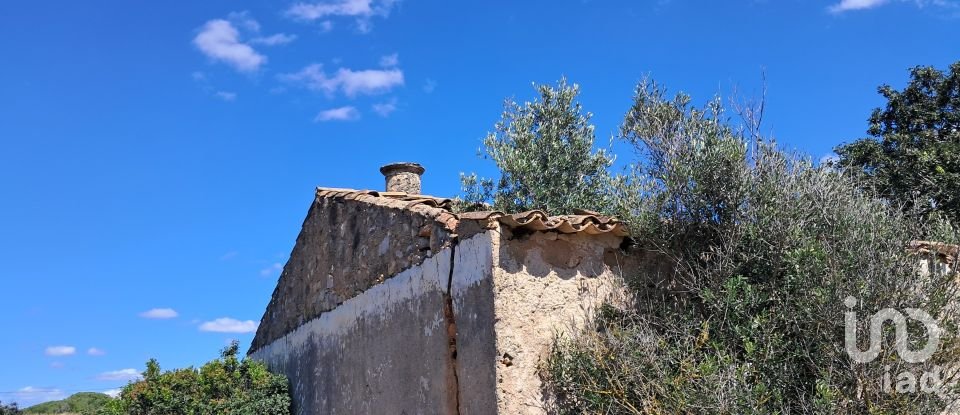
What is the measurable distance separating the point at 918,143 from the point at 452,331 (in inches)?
541

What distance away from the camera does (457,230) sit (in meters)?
7.08

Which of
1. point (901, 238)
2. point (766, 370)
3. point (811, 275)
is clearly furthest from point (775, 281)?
point (901, 238)

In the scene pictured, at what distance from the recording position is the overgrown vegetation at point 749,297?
19.2 ft

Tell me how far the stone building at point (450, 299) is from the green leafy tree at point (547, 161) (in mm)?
2533

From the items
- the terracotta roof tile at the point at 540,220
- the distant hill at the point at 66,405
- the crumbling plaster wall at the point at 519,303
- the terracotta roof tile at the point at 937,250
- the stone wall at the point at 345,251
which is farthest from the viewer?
the distant hill at the point at 66,405

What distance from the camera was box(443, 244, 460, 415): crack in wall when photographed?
273 inches

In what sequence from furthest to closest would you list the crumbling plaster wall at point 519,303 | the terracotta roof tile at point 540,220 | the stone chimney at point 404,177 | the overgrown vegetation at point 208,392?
the stone chimney at point 404,177 < the overgrown vegetation at point 208,392 < the terracotta roof tile at point 540,220 < the crumbling plaster wall at point 519,303

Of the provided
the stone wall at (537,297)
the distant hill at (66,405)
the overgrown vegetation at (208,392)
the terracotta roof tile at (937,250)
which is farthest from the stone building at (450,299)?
the distant hill at (66,405)

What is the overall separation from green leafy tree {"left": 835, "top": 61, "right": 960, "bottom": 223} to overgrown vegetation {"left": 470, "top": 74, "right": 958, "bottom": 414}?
8.11m

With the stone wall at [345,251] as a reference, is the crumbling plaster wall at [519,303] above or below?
below

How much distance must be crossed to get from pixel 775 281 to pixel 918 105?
1390 cm

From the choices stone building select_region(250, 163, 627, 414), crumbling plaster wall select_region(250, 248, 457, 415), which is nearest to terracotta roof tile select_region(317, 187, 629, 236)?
stone building select_region(250, 163, 627, 414)

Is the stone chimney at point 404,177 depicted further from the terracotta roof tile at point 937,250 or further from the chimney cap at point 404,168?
the terracotta roof tile at point 937,250

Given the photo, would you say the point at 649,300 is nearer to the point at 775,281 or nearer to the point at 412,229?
the point at 775,281
